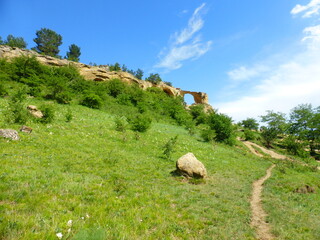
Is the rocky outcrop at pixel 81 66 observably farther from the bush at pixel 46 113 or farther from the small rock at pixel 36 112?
the bush at pixel 46 113

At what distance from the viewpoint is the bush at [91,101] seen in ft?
112

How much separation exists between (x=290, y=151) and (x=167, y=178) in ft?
151

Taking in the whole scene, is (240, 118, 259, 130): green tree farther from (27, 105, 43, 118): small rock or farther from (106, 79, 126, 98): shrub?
(27, 105, 43, 118): small rock

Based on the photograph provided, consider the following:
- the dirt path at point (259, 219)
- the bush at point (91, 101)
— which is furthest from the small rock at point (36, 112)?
the dirt path at point (259, 219)

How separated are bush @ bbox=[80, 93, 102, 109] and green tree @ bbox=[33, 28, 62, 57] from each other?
184ft

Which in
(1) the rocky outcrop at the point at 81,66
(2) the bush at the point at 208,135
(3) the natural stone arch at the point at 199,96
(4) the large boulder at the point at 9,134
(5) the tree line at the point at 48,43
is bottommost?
(4) the large boulder at the point at 9,134

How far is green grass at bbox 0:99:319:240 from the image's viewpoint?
4.57m

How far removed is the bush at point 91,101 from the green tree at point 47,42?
2210 inches

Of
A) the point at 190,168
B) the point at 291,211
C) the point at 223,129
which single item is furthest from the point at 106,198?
the point at 223,129

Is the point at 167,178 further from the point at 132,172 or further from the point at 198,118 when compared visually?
the point at 198,118

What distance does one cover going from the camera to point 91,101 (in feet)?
113

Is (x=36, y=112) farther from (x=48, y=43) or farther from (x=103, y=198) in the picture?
(x=48, y=43)

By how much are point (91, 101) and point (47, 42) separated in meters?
64.8

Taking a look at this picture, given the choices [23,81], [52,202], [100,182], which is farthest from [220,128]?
[23,81]
